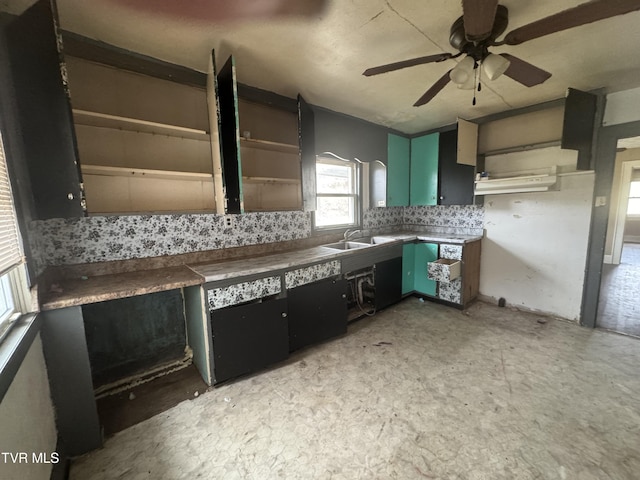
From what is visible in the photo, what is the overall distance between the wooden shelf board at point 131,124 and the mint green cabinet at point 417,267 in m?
2.67

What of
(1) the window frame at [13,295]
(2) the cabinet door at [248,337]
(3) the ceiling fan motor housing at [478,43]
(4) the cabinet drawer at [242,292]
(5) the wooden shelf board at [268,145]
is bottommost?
(2) the cabinet door at [248,337]

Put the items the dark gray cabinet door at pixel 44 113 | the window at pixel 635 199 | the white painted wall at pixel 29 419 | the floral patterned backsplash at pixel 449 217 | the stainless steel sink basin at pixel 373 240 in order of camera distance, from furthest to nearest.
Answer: the window at pixel 635 199
the floral patterned backsplash at pixel 449 217
the stainless steel sink basin at pixel 373 240
the dark gray cabinet door at pixel 44 113
the white painted wall at pixel 29 419

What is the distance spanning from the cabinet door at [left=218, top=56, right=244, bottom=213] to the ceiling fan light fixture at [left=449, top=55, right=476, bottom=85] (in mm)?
1407

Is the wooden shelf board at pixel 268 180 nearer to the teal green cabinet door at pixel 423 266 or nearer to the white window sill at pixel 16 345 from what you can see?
the white window sill at pixel 16 345

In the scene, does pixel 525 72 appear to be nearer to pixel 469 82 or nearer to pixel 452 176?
pixel 469 82

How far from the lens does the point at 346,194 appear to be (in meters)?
3.43

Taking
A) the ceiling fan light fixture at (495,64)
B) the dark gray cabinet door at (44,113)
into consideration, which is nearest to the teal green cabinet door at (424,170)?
the ceiling fan light fixture at (495,64)

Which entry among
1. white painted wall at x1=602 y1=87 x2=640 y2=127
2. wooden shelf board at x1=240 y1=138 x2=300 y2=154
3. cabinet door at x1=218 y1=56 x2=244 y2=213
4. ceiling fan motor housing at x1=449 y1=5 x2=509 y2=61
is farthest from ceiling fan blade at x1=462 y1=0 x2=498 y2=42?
white painted wall at x1=602 y1=87 x2=640 y2=127

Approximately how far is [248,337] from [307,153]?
68.0 inches

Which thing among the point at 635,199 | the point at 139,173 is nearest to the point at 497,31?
the point at 139,173

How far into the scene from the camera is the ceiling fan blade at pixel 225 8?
1.35m

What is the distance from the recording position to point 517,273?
10.7 feet

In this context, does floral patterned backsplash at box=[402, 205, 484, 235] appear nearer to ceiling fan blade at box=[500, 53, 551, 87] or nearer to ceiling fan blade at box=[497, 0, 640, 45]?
ceiling fan blade at box=[500, 53, 551, 87]

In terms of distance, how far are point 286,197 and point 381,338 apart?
1758 millimetres
